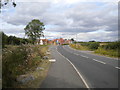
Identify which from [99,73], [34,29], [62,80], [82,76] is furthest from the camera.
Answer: [34,29]

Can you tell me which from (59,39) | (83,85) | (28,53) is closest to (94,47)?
(28,53)

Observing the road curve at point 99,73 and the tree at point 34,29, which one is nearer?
the road curve at point 99,73

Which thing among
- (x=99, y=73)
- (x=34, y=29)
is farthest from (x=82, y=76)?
(x=34, y=29)

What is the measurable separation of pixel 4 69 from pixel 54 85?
2.35 metres

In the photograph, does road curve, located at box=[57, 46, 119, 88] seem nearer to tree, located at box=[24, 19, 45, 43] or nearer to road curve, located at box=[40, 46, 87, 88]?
road curve, located at box=[40, 46, 87, 88]

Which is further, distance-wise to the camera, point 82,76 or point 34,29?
point 34,29

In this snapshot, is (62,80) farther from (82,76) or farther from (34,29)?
(34,29)

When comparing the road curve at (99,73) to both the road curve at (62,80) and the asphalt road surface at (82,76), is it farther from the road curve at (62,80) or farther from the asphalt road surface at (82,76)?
the road curve at (62,80)

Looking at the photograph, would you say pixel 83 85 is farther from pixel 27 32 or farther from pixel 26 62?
pixel 27 32

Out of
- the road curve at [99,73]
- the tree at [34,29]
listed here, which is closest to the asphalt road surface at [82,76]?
the road curve at [99,73]

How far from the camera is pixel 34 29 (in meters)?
82.8

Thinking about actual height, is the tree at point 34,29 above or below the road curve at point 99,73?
above

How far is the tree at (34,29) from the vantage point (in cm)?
8209

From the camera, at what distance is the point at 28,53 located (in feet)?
41.9
